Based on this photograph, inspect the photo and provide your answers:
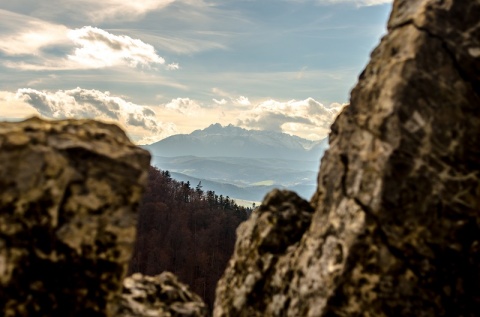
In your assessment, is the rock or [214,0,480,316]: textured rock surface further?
the rock

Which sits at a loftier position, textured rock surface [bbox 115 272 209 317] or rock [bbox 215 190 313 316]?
rock [bbox 215 190 313 316]

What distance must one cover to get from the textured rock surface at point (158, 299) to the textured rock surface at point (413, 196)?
12.9 feet

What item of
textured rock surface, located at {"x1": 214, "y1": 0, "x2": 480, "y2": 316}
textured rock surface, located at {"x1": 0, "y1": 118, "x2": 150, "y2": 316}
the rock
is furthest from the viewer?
the rock

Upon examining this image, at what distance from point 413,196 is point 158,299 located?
10.6m

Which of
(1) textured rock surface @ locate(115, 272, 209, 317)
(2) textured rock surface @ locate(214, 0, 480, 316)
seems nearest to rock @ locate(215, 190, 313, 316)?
(2) textured rock surface @ locate(214, 0, 480, 316)

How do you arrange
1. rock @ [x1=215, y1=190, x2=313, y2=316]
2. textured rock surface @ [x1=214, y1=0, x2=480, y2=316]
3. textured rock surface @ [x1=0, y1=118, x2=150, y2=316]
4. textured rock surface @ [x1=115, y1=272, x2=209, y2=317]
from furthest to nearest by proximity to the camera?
rock @ [x1=215, y1=190, x2=313, y2=316]
textured rock surface @ [x1=115, y1=272, x2=209, y2=317]
textured rock surface @ [x1=214, y1=0, x2=480, y2=316]
textured rock surface @ [x1=0, y1=118, x2=150, y2=316]

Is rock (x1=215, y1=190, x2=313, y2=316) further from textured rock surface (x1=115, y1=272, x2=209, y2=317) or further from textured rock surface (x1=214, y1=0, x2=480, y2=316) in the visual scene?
textured rock surface (x1=115, y1=272, x2=209, y2=317)

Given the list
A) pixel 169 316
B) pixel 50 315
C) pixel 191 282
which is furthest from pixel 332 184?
pixel 191 282

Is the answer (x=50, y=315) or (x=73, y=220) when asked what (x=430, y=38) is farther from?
(x=50, y=315)

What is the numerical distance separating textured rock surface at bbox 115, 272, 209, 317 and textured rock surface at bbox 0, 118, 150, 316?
11.8 ft

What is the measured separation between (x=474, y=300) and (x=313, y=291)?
542 centimetres

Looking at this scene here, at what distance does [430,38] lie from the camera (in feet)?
52.9

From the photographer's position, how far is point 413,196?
15.0 m

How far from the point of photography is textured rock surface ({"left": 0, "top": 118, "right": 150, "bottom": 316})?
12070 millimetres
